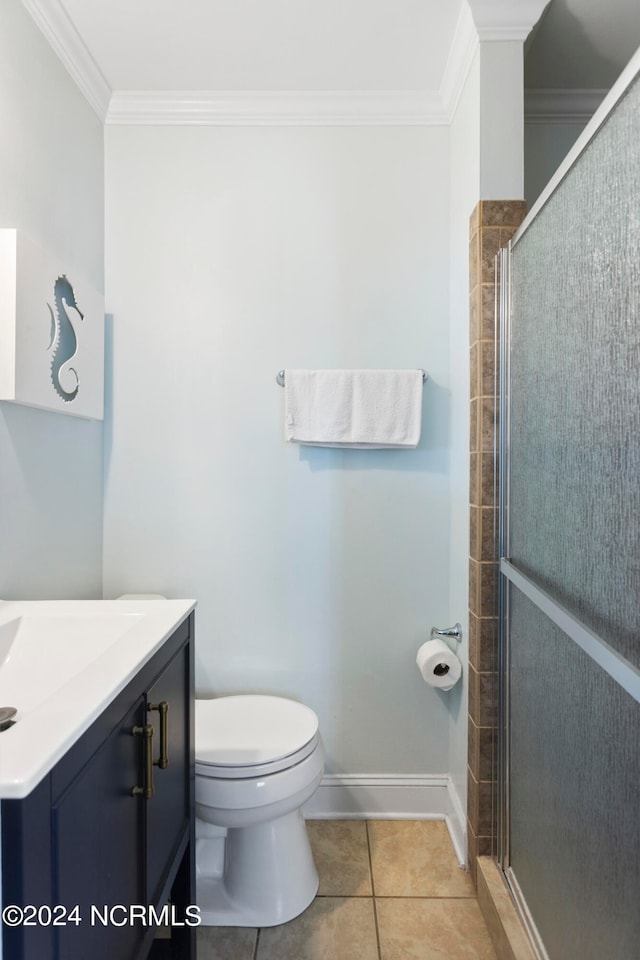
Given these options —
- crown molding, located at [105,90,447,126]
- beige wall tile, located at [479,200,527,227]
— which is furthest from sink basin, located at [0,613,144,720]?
crown molding, located at [105,90,447,126]

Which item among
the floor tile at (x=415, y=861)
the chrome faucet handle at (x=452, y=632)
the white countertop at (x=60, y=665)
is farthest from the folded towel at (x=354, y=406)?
the floor tile at (x=415, y=861)

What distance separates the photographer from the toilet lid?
4.35ft

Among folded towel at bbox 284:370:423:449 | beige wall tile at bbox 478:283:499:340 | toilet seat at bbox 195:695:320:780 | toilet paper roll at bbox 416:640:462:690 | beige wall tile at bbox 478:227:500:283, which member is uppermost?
beige wall tile at bbox 478:227:500:283

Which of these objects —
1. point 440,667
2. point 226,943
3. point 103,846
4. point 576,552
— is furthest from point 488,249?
point 226,943

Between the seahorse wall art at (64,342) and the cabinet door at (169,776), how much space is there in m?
0.79

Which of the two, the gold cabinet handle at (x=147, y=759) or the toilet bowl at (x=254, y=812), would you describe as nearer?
the gold cabinet handle at (x=147, y=759)

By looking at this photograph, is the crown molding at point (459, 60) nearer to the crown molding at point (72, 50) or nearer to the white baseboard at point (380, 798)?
the crown molding at point (72, 50)

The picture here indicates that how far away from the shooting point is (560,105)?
1740mm

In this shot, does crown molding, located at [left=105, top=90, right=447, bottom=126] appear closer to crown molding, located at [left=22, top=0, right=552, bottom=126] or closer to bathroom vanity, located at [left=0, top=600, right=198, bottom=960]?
crown molding, located at [left=22, top=0, right=552, bottom=126]

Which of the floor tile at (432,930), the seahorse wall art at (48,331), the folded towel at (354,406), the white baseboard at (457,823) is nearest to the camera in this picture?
the seahorse wall art at (48,331)

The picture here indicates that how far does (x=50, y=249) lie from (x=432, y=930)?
2.07 m

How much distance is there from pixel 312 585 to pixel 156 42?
1.70 metres

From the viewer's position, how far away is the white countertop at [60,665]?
594 millimetres

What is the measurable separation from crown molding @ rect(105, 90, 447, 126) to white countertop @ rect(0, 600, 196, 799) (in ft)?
5.18
